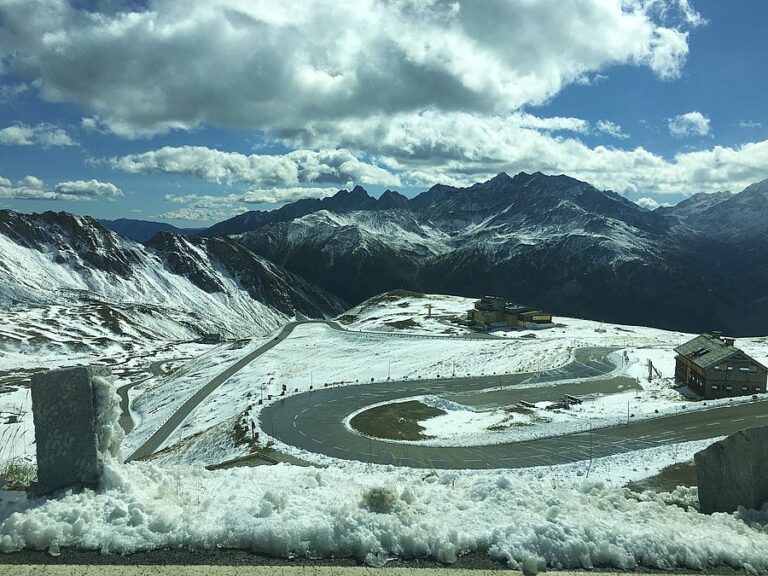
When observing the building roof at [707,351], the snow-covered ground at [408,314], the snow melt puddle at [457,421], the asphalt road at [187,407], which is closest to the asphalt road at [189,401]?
the asphalt road at [187,407]

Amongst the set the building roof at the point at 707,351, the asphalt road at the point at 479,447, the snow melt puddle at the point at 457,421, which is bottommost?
the snow melt puddle at the point at 457,421

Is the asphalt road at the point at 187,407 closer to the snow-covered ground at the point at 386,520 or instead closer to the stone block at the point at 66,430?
the stone block at the point at 66,430

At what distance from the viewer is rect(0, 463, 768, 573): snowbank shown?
10.3 meters

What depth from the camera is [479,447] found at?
3734 cm

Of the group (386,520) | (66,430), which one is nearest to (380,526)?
(386,520)

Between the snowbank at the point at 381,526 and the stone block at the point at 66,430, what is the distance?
57 cm

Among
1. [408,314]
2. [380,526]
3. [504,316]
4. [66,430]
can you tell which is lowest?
[504,316]

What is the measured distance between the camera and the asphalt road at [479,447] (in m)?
34.9

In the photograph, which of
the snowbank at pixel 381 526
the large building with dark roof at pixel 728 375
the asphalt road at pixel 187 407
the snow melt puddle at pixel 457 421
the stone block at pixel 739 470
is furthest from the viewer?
the asphalt road at pixel 187 407

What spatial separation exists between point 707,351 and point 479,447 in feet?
122

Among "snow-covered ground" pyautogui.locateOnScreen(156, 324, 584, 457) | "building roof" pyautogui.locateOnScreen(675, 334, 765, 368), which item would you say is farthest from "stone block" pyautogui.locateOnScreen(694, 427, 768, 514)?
"snow-covered ground" pyautogui.locateOnScreen(156, 324, 584, 457)

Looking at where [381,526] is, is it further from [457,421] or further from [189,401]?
[189,401]

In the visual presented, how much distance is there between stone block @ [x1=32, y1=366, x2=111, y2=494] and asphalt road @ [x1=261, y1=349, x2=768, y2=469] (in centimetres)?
2444

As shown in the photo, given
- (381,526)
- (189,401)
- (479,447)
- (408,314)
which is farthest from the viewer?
(408,314)
